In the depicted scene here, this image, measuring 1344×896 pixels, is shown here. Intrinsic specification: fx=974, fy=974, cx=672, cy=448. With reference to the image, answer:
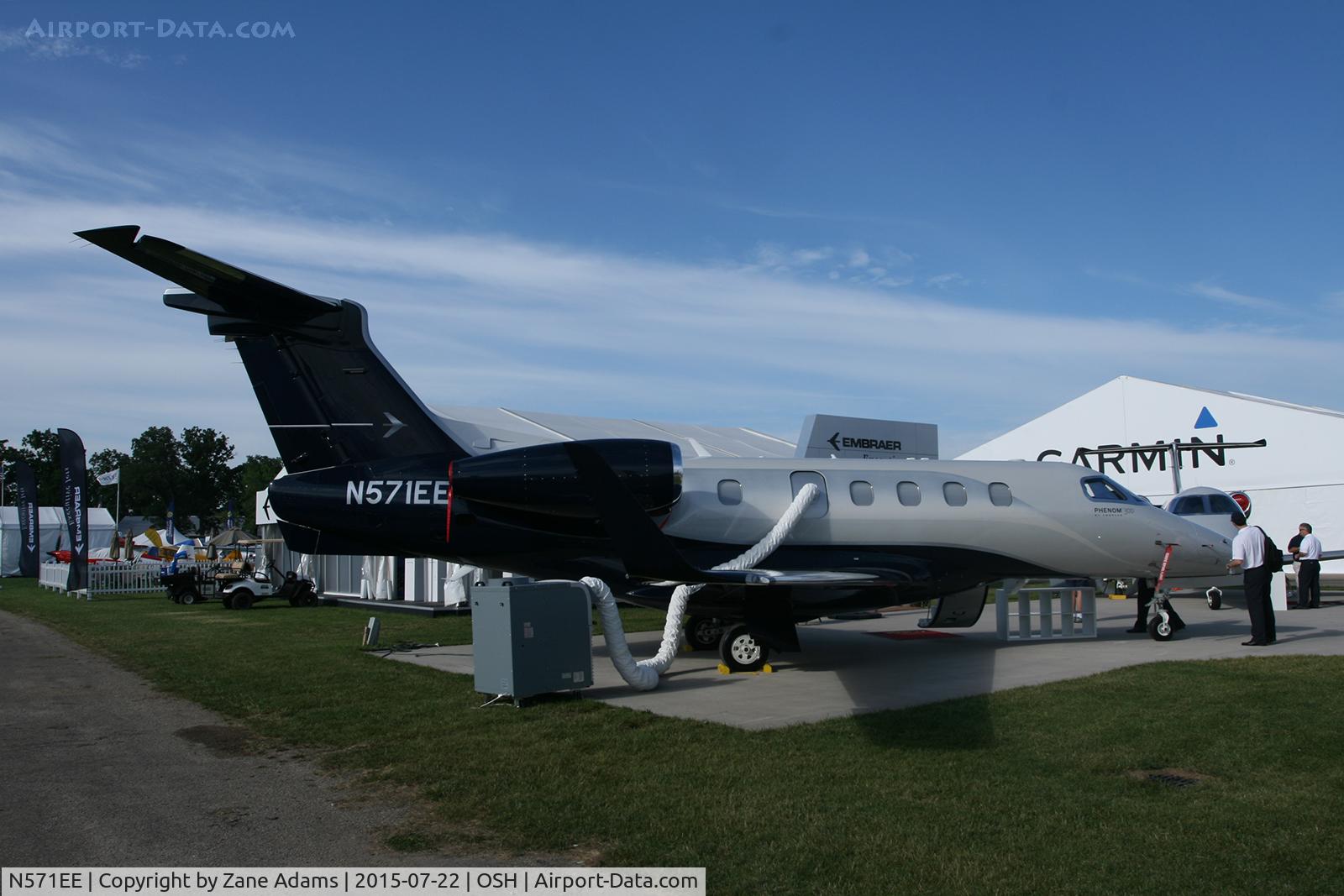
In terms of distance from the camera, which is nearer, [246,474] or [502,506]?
[502,506]

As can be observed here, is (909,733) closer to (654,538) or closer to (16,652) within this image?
(654,538)

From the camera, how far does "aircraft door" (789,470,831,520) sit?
1341 centimetres

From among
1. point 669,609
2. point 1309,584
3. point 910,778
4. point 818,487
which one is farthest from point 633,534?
point 1309,584

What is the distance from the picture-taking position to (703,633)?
15039mm

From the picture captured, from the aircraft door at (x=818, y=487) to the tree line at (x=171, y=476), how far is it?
11007 cm

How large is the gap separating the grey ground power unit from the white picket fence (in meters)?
26.5

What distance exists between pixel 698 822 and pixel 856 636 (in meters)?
11.2

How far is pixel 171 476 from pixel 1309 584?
409 feet

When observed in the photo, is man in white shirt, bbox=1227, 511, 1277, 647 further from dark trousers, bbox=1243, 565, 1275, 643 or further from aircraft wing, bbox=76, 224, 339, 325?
aircraft wing, bbox=76, 224, 339, 325

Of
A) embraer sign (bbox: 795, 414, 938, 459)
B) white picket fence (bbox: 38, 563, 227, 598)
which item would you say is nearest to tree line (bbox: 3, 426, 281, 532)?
white picket fence (bbox: 38, 563, 227, 598)

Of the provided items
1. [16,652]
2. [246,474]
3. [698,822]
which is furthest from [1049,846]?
[246,474]

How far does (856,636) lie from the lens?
16688mm
